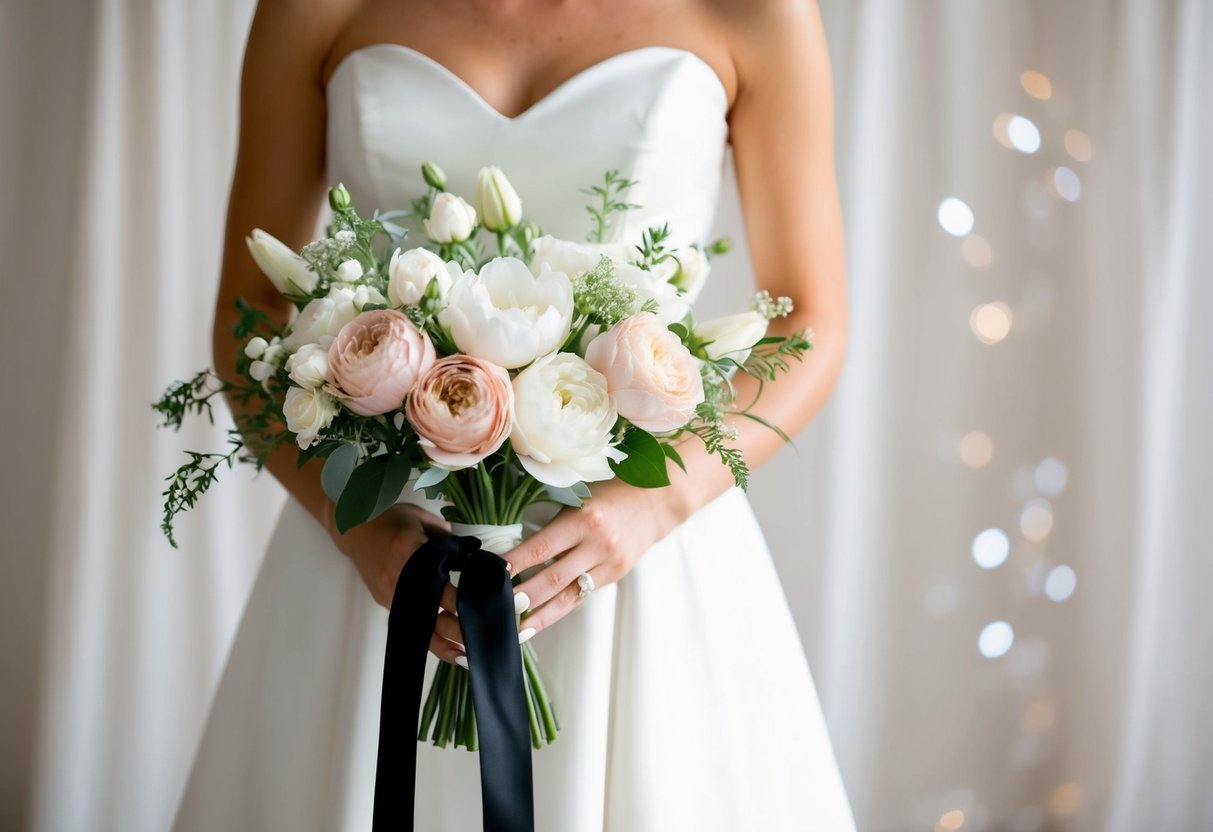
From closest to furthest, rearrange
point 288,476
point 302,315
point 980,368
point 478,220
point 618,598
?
point 302,315
point 478,220
point 618,598
point 288,476
point 980,368

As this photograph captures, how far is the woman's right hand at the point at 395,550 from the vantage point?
1026 millimetres

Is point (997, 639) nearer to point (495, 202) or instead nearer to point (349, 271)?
point (495, 202)

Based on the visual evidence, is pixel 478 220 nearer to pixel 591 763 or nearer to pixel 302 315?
pixel 302 315

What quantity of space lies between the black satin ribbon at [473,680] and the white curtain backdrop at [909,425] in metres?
1.49

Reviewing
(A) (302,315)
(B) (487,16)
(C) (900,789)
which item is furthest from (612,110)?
(C) (900,789)

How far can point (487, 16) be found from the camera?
1369 mm

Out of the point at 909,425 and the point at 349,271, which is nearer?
the point at 349,271

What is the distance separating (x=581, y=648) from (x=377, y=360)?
1.55 ft

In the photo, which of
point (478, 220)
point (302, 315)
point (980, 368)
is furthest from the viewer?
point (980, 368)

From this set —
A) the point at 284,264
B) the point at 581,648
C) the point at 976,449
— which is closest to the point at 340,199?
the point at 284,264

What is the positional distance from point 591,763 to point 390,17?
41.6 inches

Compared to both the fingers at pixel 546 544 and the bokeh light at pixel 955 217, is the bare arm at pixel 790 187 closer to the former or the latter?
the fingers at pixel 546 544

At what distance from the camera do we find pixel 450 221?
0.97m

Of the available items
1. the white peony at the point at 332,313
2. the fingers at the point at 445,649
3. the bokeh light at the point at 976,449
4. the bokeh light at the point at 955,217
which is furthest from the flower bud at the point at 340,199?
the bokeh light at the point at 976,449
